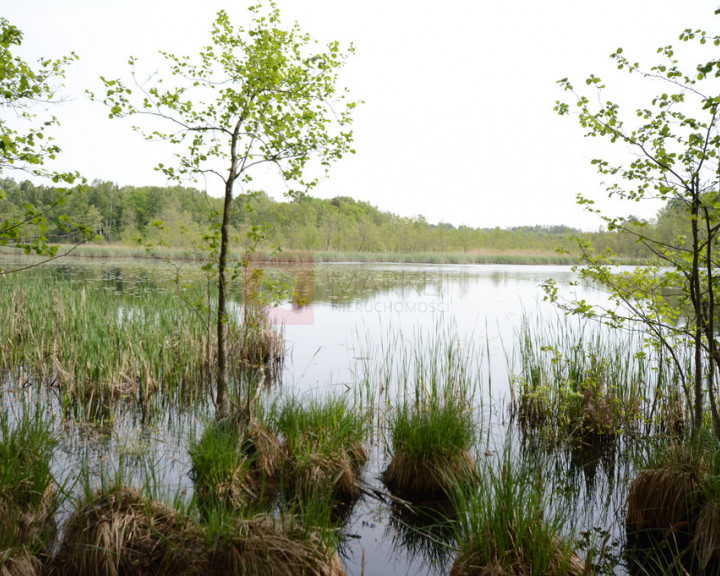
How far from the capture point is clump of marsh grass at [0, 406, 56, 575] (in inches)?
86.6

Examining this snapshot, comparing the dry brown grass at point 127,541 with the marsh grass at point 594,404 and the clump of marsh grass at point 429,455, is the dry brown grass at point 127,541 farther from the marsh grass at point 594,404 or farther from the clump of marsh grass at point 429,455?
the marsh grass at point 594,404

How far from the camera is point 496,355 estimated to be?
783 cm

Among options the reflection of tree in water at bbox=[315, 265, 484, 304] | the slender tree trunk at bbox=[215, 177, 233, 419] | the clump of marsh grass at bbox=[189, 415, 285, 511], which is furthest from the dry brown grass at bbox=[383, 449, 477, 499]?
the reflection of tree in water at bbox=[315, 265, 484, 304]

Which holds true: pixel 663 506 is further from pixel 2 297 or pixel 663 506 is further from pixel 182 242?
pixel 182 242

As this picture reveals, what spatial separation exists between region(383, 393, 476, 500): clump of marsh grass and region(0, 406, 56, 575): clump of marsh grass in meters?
2.15

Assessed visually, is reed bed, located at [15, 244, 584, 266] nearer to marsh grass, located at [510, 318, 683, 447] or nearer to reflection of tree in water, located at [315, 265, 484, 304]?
reflection of tree in water, located at [315, 265, 484, 304]

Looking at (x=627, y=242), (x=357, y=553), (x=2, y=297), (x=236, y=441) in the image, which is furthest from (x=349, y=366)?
(x=627, y=242)

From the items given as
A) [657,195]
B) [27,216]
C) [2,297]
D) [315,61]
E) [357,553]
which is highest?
[315,61]

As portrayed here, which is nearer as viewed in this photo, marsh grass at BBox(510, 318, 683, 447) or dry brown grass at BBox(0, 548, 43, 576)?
dry brown grass at BBox(0, 548, 43, 576)

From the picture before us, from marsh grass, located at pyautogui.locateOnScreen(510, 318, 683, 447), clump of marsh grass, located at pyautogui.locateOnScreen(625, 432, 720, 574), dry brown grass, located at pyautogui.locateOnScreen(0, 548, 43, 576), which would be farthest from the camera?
marsh grass, located at pyautogui.locateOnScreen(510, 318, 683, 447)

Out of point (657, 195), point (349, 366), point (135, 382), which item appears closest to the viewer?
point (657, 195)

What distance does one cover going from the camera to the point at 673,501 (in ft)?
9.52

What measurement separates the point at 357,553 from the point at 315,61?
3.36m

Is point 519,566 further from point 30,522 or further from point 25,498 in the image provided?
point 25,498
